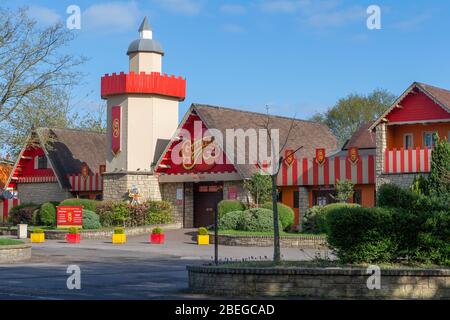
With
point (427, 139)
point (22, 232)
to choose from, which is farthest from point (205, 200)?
point (427, 139)

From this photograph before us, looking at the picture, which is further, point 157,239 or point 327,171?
point 327,171

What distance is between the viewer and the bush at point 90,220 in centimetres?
4106

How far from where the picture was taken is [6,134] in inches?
1235

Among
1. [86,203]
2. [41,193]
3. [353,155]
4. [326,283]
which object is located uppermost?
[353,155]

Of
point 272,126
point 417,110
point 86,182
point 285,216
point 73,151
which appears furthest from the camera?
point 73,151

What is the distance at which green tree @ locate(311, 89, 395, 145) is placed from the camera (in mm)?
81875

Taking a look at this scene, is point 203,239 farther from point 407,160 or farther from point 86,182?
point 86,182

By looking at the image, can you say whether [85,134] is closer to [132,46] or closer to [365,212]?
[132,46]

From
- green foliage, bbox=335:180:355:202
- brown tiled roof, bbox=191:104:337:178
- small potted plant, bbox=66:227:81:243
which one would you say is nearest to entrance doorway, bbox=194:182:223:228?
brown tiled roof, bbox=191:104:337:178

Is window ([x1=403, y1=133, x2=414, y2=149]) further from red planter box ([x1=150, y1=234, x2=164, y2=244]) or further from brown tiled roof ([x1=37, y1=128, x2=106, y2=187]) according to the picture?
brown tiled roof ([x1=37, y1=128, x2=106, y2=187])

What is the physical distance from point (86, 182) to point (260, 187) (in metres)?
13.9

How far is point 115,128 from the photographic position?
45.0 m
